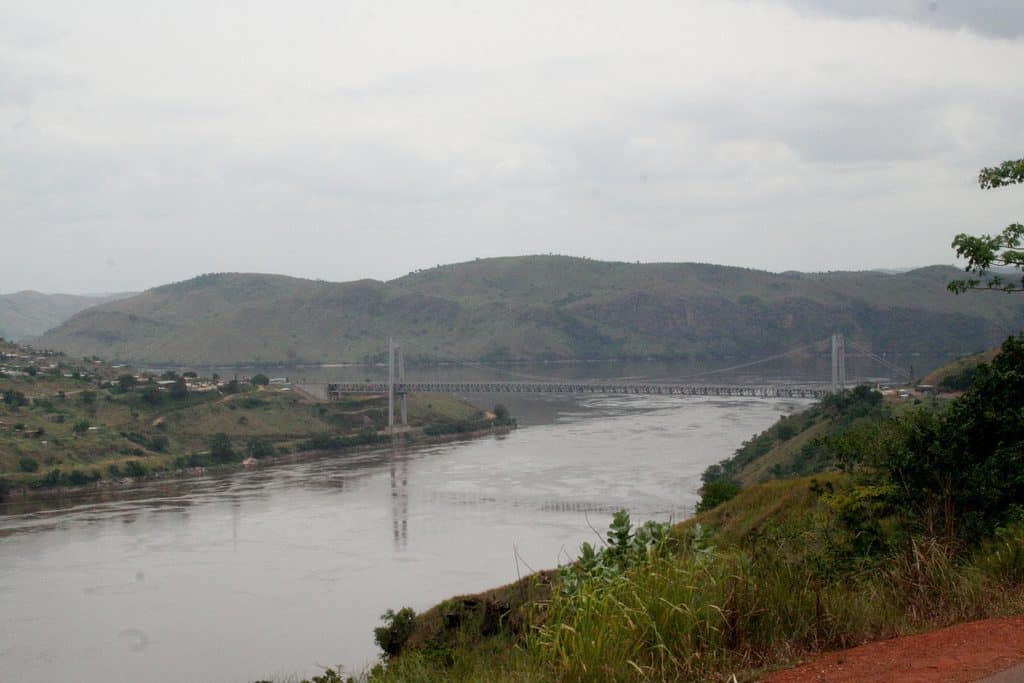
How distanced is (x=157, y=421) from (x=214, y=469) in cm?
509

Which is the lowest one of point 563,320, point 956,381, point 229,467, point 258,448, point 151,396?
point 229,467

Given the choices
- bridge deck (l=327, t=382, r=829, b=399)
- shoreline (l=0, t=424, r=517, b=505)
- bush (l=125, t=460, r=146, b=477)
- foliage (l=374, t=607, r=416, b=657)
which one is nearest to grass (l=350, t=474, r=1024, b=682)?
foliage (l=374, t=607, r=416, b=657)

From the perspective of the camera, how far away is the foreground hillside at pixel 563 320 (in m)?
75.1

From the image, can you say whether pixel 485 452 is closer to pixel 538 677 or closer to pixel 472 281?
pixel 538 677

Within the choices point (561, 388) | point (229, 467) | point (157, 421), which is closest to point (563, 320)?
point (561, 388)

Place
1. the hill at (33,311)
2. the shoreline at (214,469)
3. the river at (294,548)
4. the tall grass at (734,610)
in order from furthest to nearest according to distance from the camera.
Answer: the hill at (33,311) → the shoreline at (214,469) → the river at (294,548) → the tall grass at (734,610)

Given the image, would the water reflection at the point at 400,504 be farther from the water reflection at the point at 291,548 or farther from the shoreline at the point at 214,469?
the shoreline at the point at 214,469

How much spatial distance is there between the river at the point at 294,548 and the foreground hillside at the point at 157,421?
7.62 ft

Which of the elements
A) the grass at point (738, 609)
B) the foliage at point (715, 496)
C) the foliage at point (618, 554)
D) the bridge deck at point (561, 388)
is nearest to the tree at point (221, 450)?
the bridge deck at point (561, 388)

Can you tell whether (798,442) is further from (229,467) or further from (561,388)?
(561,388)

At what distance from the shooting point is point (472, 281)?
104062mm

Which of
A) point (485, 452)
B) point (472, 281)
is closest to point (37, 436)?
point (485, 452)

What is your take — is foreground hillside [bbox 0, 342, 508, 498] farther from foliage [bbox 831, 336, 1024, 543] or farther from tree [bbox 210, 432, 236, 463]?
foliage [bbox 831, 336, 1024, 543]

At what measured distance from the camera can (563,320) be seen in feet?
274
